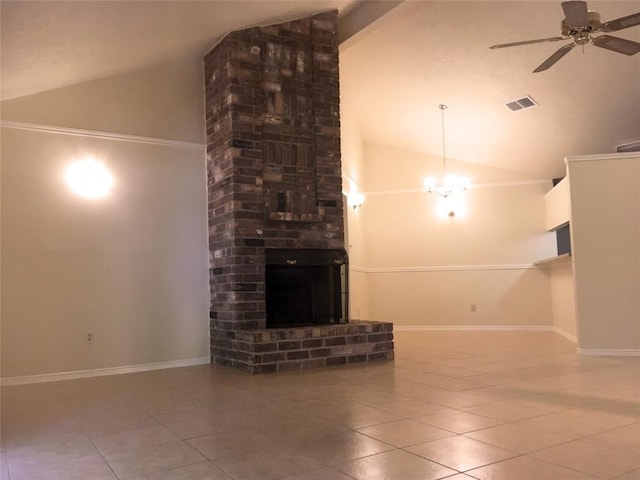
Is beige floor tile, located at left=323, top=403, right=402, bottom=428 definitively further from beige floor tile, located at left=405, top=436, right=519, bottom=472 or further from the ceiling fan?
the ceiling fan

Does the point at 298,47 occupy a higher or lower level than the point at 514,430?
higher

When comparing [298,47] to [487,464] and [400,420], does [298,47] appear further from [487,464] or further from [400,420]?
[487,464]

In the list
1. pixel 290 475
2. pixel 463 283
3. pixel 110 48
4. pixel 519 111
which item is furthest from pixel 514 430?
pixel 463 283

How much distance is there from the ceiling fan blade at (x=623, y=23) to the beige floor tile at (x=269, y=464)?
3206 mm

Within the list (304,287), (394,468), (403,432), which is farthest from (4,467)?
(304,287)

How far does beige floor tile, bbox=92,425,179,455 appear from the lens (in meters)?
2.39

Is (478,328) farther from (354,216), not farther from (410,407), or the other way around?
(410,407)

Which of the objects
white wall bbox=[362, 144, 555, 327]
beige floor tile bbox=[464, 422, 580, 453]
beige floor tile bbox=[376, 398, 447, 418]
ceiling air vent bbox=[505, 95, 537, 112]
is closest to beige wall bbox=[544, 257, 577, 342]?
white wall bbox=[362, 144, 555, 327]

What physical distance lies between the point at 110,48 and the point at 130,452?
321 cm

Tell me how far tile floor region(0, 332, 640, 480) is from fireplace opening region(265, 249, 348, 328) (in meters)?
0.73

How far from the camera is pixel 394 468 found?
79.0 inches

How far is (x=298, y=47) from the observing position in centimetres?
521

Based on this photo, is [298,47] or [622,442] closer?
[622,442]

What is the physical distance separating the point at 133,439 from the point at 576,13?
3675 millimetres
